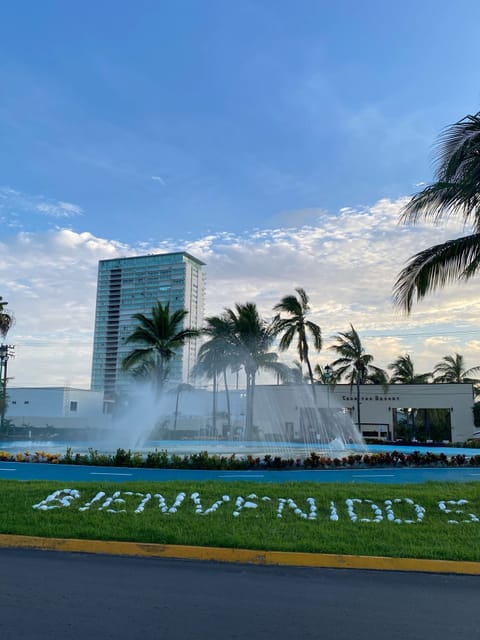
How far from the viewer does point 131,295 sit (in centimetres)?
14088

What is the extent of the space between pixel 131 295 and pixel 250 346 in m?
107

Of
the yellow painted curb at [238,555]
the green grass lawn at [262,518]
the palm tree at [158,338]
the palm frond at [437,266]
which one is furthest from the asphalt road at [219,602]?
the palm tree at [158,338]

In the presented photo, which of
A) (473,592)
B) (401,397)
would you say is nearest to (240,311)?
(401,397)

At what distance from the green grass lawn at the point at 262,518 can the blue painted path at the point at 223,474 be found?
431cm

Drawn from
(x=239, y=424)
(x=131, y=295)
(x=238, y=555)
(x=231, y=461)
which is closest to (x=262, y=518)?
(x=238, y=555)

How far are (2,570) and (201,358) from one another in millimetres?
32411

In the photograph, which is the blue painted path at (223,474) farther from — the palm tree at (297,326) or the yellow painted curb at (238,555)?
the palm tree at (297,326)

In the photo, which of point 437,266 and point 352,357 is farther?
point 352,357

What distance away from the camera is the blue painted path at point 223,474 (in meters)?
15.4

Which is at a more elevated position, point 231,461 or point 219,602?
point 231,461

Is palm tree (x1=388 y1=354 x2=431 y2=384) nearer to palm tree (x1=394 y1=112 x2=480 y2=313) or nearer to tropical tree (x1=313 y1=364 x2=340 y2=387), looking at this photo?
tropical tree (x1=313 y1=364 x2=340 y2=387)

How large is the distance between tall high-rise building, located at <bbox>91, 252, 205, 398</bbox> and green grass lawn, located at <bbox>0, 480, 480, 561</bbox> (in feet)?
400

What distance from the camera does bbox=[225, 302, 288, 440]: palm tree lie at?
120 ft

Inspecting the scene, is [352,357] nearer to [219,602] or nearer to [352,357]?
[352,357]
